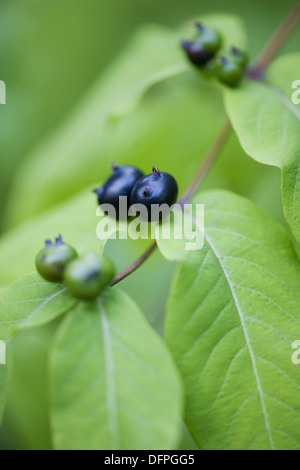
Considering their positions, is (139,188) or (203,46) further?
(203,46)

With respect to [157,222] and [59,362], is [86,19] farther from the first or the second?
[59,362]

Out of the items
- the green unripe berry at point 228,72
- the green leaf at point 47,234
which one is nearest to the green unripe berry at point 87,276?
the green leaf at point 47,234

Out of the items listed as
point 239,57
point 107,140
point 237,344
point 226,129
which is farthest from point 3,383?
point 107,140

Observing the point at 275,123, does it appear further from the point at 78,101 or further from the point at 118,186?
the point at 78,101

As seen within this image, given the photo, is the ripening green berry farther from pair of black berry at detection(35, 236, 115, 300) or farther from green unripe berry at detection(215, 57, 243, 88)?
pair of black berry at detection(35, 236, 115, 300)

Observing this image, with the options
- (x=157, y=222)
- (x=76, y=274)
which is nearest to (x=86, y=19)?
(x=157, y=222)
